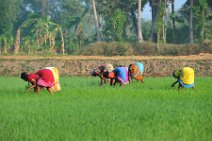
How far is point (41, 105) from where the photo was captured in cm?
1034

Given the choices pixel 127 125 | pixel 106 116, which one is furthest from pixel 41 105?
pixel 127 125

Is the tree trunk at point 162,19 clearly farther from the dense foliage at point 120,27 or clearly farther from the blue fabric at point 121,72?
the blue fabric at point 121,72

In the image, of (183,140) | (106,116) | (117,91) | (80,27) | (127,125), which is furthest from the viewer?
(80,27)

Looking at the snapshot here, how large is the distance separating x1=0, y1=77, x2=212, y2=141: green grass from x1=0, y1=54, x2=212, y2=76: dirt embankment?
1165cm

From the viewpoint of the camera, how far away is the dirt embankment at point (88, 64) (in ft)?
78.7

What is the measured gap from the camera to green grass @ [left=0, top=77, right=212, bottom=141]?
6914 millimetres

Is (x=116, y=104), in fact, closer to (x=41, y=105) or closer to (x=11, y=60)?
(x=41, y=105)

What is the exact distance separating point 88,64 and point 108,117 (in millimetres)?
16459

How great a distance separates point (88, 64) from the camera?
24.8 meters

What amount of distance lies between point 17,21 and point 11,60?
112 ft

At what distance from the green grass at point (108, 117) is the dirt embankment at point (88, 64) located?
11655 millimetres

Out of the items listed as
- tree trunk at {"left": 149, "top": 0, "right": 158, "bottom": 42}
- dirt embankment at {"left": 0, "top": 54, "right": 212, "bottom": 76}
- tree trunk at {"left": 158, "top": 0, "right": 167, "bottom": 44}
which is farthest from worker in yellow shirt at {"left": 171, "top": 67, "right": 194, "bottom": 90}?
tree trunk at {"left": 149, "top": 0, "right": 158, "bottom": 42}

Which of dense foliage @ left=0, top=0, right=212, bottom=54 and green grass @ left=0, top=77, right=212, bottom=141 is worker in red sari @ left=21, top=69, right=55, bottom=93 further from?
dense foliage @ left=0, top=0, right=212, bottom=54

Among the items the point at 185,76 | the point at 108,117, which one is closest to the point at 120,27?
the point at 185,76
